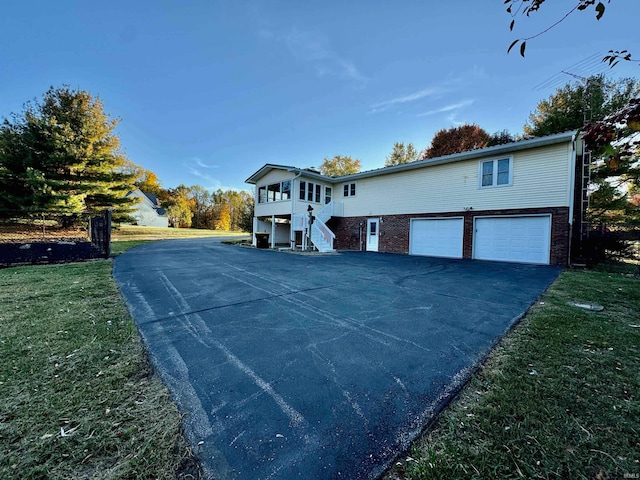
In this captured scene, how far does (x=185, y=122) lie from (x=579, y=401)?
941 inches

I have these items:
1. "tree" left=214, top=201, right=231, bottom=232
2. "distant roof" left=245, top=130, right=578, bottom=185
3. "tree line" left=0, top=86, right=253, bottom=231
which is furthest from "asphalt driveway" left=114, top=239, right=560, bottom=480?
"tree" left=214, top=201, right=231, bottom=232

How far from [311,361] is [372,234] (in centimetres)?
1405

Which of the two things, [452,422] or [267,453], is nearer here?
[267,453]

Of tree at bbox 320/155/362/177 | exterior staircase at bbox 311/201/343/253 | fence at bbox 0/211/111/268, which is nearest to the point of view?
fence at bbox 0/211/111/268

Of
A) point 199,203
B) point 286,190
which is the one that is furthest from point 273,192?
point 199,203

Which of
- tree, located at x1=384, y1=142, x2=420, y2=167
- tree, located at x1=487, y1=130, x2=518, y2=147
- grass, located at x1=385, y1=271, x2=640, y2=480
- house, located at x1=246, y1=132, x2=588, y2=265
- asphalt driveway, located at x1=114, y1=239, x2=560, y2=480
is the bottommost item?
asphalt driveway, located at x1=114, y1=239, x2=560, y2=480

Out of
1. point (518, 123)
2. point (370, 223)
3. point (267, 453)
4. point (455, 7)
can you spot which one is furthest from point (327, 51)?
point (518, 123)

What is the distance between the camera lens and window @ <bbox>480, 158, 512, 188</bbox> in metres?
11.3

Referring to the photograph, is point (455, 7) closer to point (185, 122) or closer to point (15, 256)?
point (15, 256)

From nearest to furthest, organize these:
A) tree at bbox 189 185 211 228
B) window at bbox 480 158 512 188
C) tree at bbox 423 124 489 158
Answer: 1. window at bbox 480 158 512 188
2. tree at bbox 423 124 489 158
3. tree at bbox 189 185 211 228

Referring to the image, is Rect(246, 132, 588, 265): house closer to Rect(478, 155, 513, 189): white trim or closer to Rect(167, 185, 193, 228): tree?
Rect(478, 155, 513, 189): white trim

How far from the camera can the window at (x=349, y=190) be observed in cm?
1722

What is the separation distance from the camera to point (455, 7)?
25.1 feet

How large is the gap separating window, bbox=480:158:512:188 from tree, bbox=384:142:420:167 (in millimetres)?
18507
